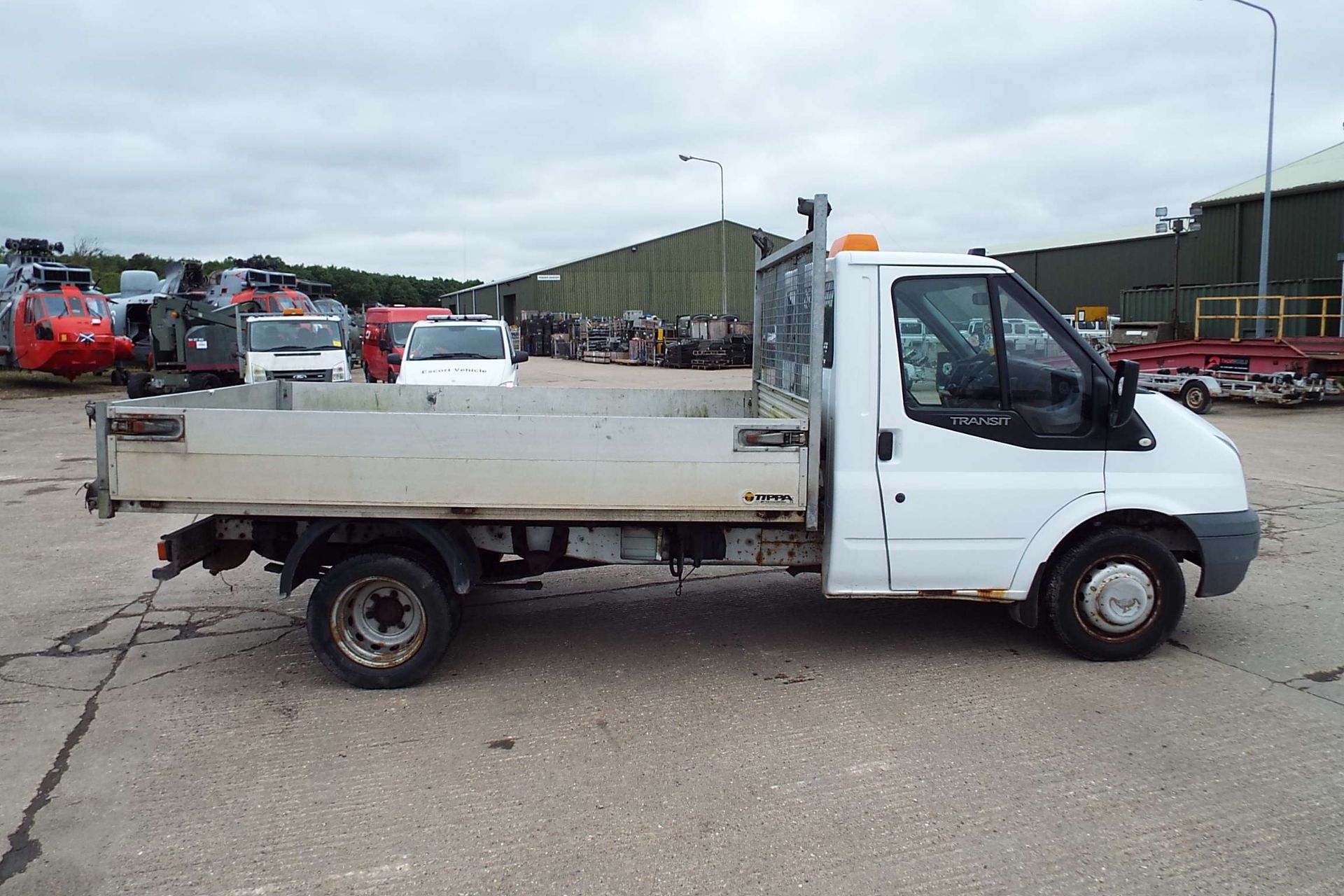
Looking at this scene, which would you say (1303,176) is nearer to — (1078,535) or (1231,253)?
(1231,253)

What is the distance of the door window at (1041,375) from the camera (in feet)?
16.4

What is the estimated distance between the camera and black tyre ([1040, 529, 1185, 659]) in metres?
5.17

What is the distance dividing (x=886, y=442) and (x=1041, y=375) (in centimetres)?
89

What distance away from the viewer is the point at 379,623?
5129 millimetres

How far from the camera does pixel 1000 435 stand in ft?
16.5

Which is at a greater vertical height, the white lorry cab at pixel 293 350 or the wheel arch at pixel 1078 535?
the white lorry cab at pixel 293 350

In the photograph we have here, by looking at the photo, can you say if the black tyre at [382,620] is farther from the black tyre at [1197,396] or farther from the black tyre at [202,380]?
the black tyre at [1197,396]

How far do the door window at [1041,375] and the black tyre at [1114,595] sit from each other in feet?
2.15

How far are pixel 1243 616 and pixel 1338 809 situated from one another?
Answer: 2.65 meters

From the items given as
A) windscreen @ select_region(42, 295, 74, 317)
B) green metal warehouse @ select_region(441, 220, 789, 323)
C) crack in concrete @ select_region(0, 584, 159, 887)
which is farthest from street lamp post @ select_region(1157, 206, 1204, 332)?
green metal warehouse @ select_region(441, 220, 789, 323)

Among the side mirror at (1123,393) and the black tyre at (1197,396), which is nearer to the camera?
the side mirror at (1123,393)

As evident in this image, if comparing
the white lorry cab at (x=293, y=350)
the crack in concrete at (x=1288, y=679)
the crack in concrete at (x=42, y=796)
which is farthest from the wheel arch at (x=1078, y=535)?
the white lorry cab at (x=293, y=350)

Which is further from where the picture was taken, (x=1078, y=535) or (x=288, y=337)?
(x=288, y=337)

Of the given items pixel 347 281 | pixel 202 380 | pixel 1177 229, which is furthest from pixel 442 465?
pixel 347 281
